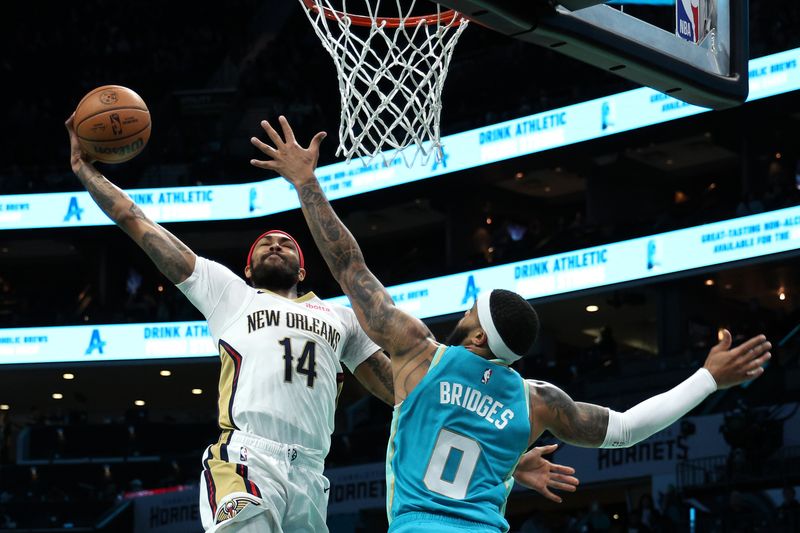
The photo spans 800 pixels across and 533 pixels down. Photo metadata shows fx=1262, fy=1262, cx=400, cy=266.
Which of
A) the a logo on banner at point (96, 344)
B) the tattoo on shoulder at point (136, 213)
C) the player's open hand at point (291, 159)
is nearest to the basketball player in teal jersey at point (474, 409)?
the player's open hand at point (291, 159)

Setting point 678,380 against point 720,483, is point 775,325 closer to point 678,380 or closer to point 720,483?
point 678,380

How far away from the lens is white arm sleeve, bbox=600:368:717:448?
4543 millimetres

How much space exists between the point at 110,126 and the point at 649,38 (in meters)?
2.48

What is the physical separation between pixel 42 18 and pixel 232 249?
9496 millimetres

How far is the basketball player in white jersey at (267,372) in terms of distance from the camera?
514cm

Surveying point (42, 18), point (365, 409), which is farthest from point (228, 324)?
point (42, 18)

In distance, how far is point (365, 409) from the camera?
994 inches

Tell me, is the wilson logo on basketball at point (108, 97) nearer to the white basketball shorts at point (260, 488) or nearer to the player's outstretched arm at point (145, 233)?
the player's outstretched arm at point (145, 233)

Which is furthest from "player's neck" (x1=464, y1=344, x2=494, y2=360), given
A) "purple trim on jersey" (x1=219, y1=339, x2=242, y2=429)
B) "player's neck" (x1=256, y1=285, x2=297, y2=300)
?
"player's neck" (x1=256, y1=285, x2=297, y2=300)

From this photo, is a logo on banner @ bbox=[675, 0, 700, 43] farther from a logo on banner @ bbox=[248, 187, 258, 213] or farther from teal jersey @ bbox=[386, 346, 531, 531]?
a logo on banner @ bbox=[248, 187, 258, 213]

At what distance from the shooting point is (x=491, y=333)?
4332 millimetres

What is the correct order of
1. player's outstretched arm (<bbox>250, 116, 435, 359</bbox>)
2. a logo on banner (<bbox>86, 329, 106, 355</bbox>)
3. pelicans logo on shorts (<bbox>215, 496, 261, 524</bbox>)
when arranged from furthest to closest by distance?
1. a logo on banner (<bbox>86, 329, 106, 355</bbox>)
2. pelicans logo on shorts (<bbox>215, 496, 261, 524</bbox>)
3. player's outstretched arm (<bbox>250, 116, 435, 359</bbox>)

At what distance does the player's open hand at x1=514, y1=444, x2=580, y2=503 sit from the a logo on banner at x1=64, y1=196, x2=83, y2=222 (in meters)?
24.8

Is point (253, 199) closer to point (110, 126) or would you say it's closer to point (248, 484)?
point (110, 126)
